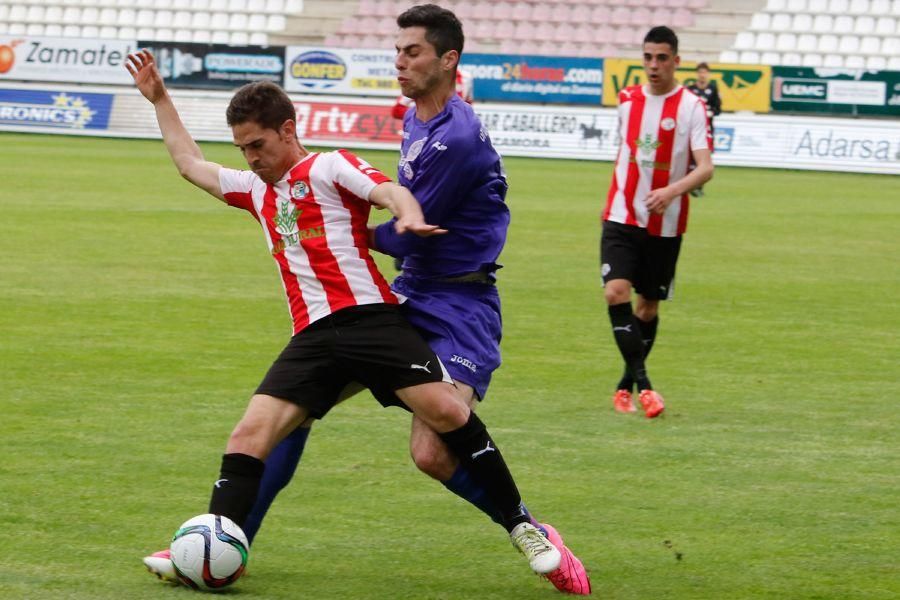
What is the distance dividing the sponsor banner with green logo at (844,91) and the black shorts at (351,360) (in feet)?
92.6

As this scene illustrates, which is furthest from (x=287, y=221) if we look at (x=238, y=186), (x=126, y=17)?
(x=126, y=17)

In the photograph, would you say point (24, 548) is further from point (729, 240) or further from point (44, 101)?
point (44, 101)

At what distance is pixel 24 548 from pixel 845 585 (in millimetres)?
2690

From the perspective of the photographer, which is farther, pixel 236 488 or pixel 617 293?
pixel 617 293

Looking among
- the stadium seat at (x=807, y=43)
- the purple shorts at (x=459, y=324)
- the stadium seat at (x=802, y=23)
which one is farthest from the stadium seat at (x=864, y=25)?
the purple shorts at (x=459, y=324)

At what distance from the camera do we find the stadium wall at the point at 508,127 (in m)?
28.7

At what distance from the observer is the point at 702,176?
799 centimetres

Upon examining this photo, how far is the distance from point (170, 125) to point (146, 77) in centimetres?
19

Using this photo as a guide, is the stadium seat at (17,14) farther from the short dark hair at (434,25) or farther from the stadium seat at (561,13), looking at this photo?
the short dark hair at (434,25)

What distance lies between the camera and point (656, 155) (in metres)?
8.41

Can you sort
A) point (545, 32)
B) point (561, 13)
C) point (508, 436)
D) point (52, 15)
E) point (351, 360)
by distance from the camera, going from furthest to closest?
1. point (52, 15)
2. point (561, 13)
3. point (545, 32)
4. point (508, 436)
5. point (351, 360)

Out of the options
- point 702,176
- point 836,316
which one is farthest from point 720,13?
point 702,176

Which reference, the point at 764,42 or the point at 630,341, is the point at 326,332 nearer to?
the point at 630,341

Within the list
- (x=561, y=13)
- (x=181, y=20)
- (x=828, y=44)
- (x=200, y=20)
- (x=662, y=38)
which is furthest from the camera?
(x=181, y=20)
